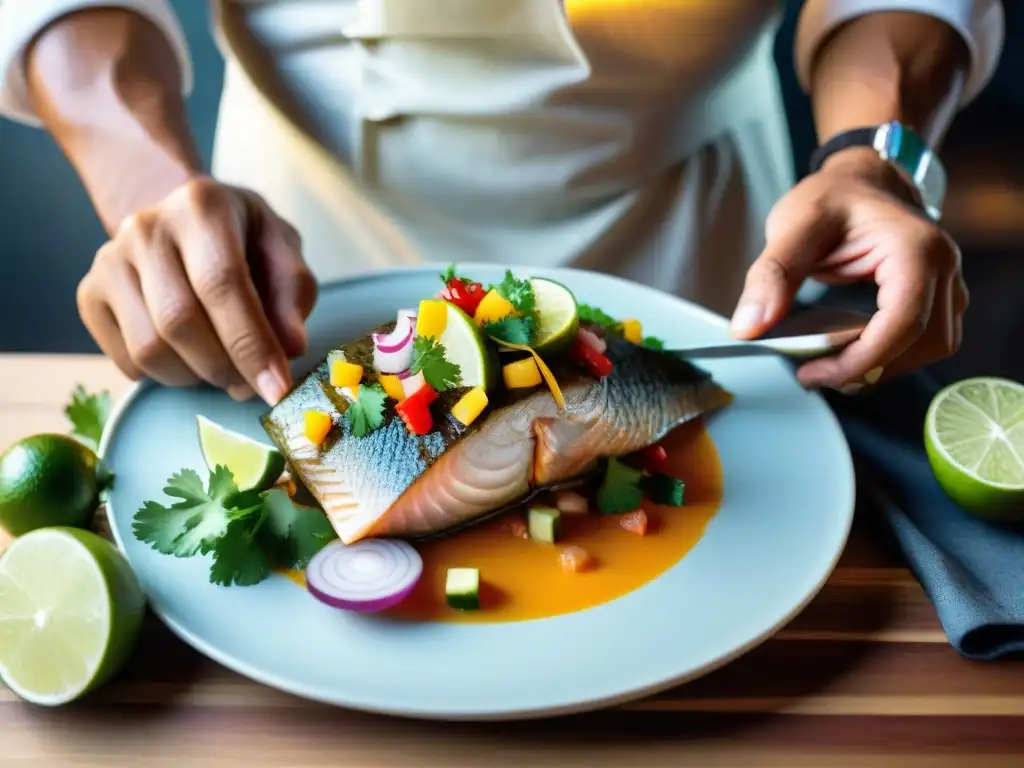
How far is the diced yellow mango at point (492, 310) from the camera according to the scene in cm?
141

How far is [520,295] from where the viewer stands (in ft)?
4.69

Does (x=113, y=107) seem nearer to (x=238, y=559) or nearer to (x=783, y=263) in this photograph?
(x=238, y=559)

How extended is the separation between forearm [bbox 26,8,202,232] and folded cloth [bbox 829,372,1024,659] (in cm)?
123

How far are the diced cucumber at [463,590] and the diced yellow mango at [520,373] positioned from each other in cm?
30

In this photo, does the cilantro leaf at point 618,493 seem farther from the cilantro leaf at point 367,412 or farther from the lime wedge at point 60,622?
the lime wedge at point 60,622

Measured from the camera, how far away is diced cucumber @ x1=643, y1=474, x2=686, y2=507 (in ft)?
4.47

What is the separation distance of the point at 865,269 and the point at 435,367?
751 millimetres

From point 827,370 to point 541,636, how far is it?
739 millimetres

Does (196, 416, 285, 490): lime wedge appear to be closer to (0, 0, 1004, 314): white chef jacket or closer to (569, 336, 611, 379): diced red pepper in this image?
(569, 336, 611, 379): diced red pepper

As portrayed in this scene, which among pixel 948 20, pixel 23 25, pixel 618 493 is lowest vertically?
pixel 618 493

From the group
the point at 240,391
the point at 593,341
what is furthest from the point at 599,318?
the point at 240,391

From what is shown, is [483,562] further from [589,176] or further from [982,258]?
[982,258]

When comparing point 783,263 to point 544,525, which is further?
point 783,263

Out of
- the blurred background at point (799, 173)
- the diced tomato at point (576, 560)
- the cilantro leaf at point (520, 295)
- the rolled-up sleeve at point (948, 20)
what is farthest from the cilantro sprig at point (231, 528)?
the blurred background at point (799, 173)
